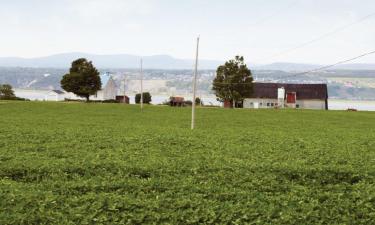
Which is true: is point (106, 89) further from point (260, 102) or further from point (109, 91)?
point (260, 102)

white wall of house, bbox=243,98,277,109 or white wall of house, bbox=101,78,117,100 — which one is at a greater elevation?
white wall of house, bbox=101,78,117,100

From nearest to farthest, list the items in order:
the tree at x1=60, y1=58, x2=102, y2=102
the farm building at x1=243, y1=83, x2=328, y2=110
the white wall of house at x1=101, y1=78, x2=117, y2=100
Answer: the tree at x1=60, y1=58, x2=102, y2=102 → the farm building at x1=243, y1=83, x2=328, y2=110 → the white wall of house at x1=101, y1=78, x2=117, y2=100

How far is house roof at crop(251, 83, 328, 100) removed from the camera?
13050 cm

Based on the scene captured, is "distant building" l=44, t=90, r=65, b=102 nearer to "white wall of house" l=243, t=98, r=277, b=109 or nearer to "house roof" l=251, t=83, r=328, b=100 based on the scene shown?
"white wall of house" l=243, t=98, r=277, b=109

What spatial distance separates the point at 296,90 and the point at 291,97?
3750mm

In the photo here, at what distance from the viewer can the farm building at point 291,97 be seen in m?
130

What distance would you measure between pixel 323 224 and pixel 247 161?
22.6 ft

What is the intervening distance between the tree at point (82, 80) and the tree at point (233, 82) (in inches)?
1025

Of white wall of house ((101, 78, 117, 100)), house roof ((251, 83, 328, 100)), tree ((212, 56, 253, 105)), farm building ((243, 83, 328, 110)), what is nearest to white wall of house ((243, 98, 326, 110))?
farm building ((243, 83, 328, 110))

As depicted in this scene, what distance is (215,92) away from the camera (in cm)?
11119

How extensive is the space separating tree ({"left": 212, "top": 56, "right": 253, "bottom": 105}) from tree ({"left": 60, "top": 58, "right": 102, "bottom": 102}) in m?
26.0

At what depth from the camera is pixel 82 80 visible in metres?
107

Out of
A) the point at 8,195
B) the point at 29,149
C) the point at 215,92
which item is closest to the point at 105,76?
the point at 215,92

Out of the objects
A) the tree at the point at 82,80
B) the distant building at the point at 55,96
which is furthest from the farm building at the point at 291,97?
the distant building at the point at 55,96
